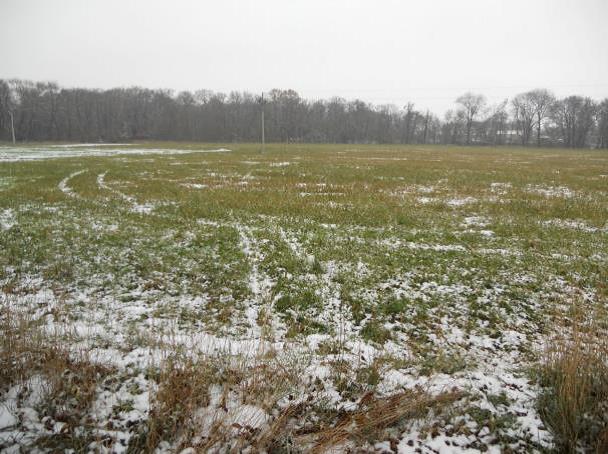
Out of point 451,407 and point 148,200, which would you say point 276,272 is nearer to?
point 451,407

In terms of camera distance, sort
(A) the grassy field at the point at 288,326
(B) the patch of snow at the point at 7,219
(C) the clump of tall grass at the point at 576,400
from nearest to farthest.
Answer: (C) the clump of tall grass at the point at 576,400 < (A) the grassy field at the point at 288,326 < (B) the patch of snow at the point at 7,219

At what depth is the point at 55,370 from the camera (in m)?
3.59

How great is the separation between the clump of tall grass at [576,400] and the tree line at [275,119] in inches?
4263

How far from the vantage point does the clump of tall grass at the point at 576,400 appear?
3.06m

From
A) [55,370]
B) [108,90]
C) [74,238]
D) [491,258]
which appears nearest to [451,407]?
[55,370]

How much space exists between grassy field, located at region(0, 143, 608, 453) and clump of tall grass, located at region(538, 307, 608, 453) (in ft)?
0.17

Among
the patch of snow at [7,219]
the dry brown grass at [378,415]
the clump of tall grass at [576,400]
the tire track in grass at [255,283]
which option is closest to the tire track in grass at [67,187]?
the patch of snow at [7,219]

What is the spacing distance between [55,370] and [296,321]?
3156 millimetres

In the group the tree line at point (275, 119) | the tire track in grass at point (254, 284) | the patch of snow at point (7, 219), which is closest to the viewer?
the tire track in grass at point (254, 284)

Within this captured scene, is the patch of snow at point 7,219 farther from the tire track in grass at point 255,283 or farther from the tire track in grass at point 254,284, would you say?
the tire track in grass at point 255,283

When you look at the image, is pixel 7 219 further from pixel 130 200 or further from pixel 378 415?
pixel 378 415

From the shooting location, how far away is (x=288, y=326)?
5.23 m

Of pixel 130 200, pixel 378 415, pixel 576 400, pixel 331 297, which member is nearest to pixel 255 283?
pixel 331 297

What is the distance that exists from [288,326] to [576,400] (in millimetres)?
3559
